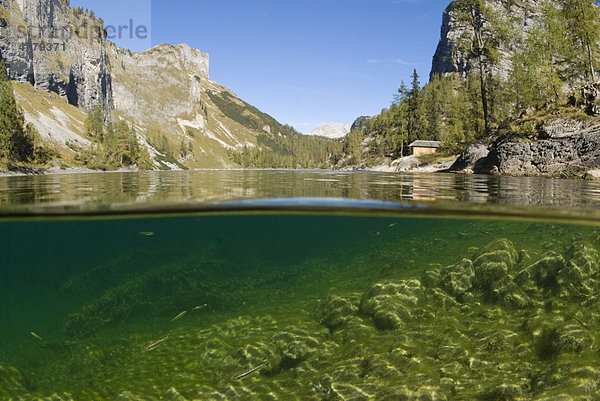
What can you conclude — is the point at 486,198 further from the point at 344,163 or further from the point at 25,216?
the point at 344,163

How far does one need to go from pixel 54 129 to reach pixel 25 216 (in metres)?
121

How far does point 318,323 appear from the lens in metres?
8.21

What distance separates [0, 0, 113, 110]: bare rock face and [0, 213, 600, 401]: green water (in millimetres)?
154066

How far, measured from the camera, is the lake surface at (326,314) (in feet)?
18.6

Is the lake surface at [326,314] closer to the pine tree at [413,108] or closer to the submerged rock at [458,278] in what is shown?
the submerged rock at [458,278]

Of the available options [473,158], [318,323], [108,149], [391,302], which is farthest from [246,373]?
[108,149]

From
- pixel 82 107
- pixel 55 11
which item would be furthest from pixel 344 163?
pixel 55 11

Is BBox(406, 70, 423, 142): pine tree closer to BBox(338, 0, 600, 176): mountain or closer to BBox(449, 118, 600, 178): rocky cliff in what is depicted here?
BBox(338, 0, 600, 176): mountain

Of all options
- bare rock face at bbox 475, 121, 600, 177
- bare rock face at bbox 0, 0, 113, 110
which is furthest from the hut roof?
bare rock face at bbox 0, 0, 113, 110

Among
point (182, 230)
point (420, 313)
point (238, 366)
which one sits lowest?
point (238, 366)

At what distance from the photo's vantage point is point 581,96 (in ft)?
64.8

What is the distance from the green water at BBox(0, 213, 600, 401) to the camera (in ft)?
18.4

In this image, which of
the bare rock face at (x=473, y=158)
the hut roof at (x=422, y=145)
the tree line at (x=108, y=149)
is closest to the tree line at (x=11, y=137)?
the tree line at (x=108, y=149)

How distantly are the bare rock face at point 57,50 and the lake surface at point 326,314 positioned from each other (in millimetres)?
154840
